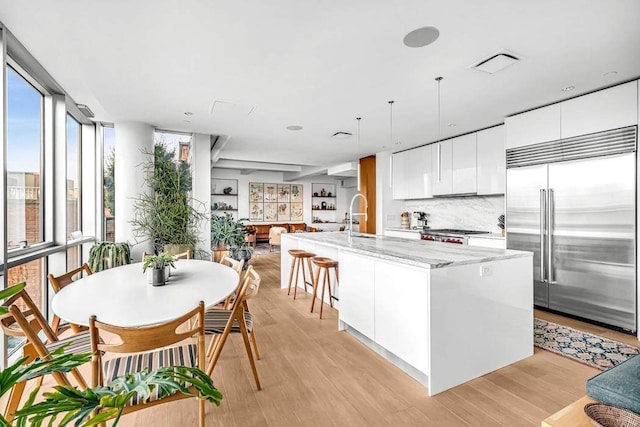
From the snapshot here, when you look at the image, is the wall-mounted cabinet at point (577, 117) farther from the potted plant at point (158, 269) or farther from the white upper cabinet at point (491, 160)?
the potted plant at point (158, 269)

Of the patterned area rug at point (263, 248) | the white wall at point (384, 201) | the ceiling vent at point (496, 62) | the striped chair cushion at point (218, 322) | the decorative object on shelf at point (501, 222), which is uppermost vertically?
the ceiling vent at point (496, 62)

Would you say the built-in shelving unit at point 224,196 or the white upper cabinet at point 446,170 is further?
the built-in shelving unit at point 224,196

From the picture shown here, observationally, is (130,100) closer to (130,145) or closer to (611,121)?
(130,145)

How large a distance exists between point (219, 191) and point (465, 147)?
7.42 metres

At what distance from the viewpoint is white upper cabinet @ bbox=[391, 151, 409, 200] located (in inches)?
253

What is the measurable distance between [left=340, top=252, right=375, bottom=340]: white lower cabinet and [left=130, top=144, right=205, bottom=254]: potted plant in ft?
8.85

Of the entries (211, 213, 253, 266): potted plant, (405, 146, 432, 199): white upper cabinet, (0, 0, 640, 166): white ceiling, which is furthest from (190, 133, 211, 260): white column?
(405, 146, 432, 199): white upper cabinet

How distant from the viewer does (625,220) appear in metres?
3.11

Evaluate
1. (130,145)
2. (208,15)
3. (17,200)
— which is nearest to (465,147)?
(208,15)

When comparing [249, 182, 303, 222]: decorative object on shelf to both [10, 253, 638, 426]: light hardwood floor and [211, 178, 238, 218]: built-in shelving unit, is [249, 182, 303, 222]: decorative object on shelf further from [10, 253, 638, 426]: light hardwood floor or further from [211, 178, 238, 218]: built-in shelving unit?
[10, 253, 638, 426]: light hardwood floor

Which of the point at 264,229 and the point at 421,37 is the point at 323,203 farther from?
the point at 421,37

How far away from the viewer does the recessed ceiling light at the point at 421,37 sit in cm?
222

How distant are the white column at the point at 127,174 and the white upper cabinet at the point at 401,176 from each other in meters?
4.46

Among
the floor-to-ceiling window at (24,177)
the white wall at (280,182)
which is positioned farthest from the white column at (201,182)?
the white wall at (280,182)
